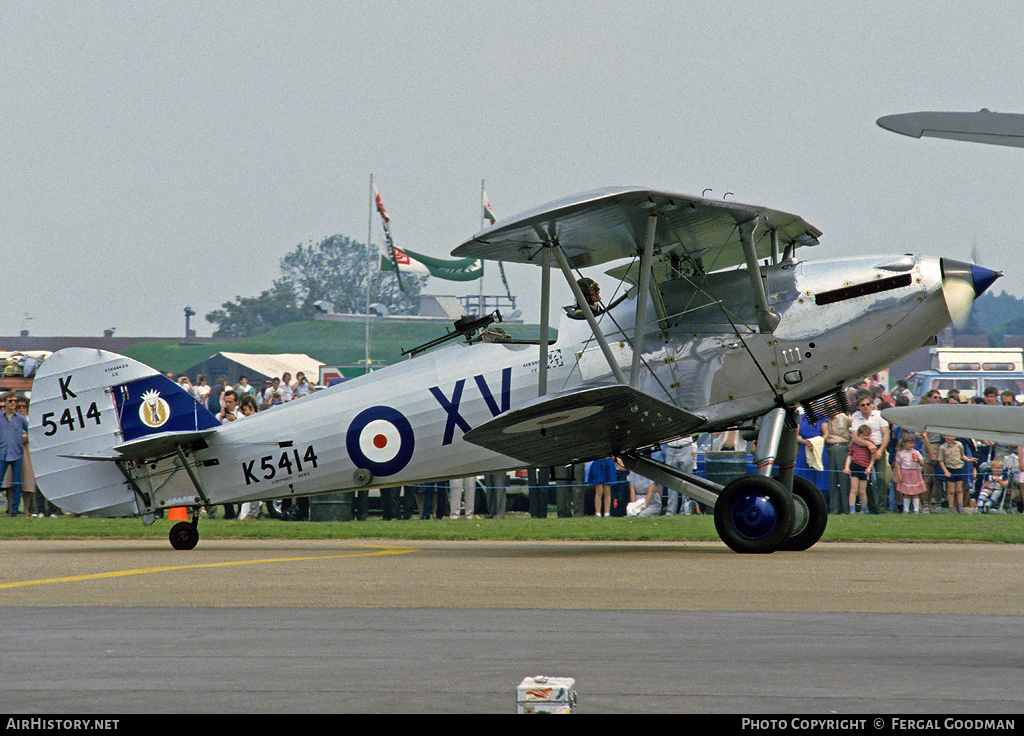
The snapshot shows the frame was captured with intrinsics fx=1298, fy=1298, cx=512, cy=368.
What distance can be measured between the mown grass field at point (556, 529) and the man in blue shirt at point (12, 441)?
46.0 inches

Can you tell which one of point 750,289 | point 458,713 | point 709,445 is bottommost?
point 458,713

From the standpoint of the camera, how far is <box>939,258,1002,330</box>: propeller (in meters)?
11.5

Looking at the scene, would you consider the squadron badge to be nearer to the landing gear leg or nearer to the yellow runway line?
the landing gear leg

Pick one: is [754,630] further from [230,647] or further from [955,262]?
[955,262]

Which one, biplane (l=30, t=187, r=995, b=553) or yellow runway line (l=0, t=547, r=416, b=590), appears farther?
biplane (l=30, t=187, r=995, b=553)

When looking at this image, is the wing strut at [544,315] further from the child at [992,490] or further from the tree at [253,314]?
the tree at [253,314]

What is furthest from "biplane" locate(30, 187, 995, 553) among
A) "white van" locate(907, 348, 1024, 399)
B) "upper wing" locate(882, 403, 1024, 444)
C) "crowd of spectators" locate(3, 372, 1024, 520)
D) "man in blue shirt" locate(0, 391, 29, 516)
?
"white van" locate(907, 348, 1024, 399)

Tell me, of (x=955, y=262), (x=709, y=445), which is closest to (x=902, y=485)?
(x=709, y=445)

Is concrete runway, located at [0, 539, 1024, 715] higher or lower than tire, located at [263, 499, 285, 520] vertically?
lower

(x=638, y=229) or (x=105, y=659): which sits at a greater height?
(x=638, y=229)

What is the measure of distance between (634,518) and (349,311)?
215 feet

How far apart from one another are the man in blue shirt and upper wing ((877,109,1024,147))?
1680cm

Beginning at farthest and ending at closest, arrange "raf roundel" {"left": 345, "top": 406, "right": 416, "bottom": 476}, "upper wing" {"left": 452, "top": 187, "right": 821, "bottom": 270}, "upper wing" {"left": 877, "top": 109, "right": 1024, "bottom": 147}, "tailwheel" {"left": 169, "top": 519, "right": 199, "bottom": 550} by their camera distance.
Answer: "tailwheel" {"left": 169, "top": 519, "right": 199, "bottom": 550}
"raf roundel" {"left": 345, "top": 406, "right": 416, "bottom": 476}
"upper wing" {"left": 452, "top": 187, "right": 821, "bottom": 270}
"upper wing" {"left": 877, "top": 109, "right": 1024, "bottom": 147}
